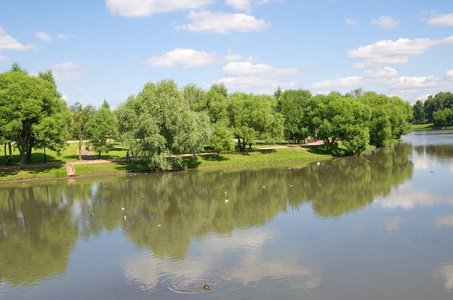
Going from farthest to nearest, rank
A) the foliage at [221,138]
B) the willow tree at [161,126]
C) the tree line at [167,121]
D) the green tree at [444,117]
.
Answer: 1. the green tree at [444,117]
2. the foliage at [221,138]
3. the willow tree at [161,126]
4. the tree line at [167,121]

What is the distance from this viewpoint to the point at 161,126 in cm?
6400

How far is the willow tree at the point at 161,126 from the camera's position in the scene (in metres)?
62.1

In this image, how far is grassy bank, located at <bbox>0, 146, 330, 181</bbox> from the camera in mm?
60344

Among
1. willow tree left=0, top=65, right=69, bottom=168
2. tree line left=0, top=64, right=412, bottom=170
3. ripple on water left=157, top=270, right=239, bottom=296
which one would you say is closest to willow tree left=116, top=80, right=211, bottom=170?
tree line left=0, top=64, right=412, bottom=170

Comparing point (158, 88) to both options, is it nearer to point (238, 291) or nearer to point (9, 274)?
point (9, 274)

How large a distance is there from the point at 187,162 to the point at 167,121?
1178 cm

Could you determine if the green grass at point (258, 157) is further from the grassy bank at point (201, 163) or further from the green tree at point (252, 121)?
the green tree at point (252, 121)

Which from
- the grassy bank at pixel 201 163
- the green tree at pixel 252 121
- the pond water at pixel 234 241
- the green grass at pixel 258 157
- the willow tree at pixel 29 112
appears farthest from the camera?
the green tree at pixel 252 121

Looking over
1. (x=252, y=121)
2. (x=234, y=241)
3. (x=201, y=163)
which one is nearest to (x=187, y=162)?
(x=201, y=163)

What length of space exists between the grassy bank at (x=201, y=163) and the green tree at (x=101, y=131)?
245 inches

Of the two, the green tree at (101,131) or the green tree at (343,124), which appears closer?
the green tree at (101,131)

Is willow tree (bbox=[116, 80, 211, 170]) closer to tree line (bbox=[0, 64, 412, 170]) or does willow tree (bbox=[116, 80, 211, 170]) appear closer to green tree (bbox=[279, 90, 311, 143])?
tree line (bbox=[0, 64, 412, 170])

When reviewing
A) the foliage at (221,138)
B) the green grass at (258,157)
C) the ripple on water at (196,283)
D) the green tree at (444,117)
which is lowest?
the ripple on water at (196,283)

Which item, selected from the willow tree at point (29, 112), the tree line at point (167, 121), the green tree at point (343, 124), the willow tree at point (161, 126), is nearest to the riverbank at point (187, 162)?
the tree line at point (167, 121)
